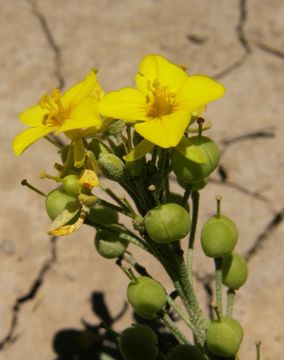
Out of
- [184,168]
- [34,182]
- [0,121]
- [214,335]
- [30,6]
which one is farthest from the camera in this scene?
[30,6]

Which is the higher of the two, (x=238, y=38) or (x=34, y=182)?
(x=238, y=38)

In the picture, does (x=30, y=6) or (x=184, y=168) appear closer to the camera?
(x=184, y=168)

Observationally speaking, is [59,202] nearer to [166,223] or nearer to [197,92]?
[166,223]

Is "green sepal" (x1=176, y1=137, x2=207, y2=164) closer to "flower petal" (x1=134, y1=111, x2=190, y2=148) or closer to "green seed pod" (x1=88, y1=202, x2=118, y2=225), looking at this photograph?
"flower petal" (x1=134, y1=111, x2=190, y2=148)

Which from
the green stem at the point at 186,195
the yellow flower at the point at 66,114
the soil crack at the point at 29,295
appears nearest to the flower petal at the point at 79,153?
the yellow flower at the point at 66,114

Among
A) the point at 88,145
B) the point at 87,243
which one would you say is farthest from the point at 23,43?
the point at 88,145

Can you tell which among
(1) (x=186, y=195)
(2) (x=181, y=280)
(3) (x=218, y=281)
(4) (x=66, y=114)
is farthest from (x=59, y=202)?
(3) (x=218, y=281)

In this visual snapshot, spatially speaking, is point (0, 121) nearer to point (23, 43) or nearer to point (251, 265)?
point (23, 43)
